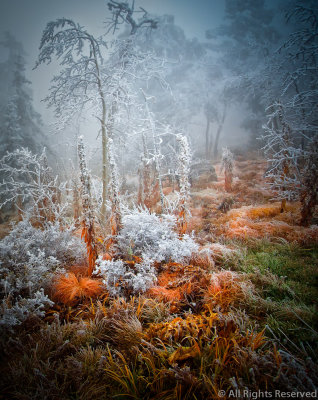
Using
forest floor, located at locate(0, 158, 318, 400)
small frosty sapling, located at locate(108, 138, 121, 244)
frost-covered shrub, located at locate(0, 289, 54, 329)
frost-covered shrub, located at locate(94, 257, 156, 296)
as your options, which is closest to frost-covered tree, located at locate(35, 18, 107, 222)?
small frosty sapling, located at locate(108, 138, 121, 244)

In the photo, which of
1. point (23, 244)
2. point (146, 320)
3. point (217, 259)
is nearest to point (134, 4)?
point (23, 244)

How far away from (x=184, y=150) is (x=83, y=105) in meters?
4.29

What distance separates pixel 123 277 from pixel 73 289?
991 mm

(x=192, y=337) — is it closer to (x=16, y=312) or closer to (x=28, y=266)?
(x=16, y=312)

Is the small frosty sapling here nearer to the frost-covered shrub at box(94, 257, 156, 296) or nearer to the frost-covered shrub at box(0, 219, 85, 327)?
the frost-covered shrub at box(94, 257, 156, 296)

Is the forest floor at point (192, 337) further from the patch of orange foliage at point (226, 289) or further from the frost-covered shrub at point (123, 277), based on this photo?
the frost-covered shrub at point (123, 277)

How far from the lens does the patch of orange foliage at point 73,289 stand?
3566mm

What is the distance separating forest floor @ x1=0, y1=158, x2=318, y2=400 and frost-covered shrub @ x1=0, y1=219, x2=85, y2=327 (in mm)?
329

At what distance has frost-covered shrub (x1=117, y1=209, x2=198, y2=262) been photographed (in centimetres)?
439

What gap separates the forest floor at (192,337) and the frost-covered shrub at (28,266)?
33 centimetres

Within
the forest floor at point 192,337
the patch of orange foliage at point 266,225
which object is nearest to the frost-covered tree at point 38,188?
the forest floor at point 192,337

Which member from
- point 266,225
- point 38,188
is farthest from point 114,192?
point 266,225

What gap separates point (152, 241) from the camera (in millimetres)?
4801

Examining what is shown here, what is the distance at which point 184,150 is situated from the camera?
5047mm
